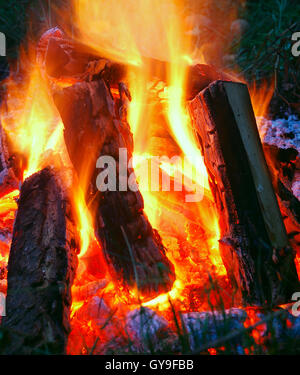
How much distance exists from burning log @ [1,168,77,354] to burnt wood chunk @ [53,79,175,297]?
280 millimetres

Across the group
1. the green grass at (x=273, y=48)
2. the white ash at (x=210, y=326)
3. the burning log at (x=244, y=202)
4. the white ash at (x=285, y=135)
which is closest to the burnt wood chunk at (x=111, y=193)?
the white ash at (x=210, y=326)

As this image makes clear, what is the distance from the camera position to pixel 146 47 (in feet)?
12.0

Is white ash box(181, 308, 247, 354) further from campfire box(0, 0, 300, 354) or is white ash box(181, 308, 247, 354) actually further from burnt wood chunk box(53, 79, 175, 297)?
burnt wood chunk box(53, 79, 175, 297)

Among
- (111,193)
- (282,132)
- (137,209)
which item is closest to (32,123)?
(111,193)

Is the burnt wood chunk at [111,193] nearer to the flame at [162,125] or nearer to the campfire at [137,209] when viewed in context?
the campfire at [137,209]

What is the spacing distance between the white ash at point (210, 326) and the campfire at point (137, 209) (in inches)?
0.5

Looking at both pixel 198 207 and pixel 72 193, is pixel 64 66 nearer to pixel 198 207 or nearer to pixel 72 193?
pixel 72 193

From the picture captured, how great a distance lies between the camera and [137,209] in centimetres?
210

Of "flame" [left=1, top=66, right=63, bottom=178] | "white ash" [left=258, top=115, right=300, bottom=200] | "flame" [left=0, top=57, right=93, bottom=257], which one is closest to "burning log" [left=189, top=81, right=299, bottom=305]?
"white ash" [left=258, top=115, right=300, bottom=200]

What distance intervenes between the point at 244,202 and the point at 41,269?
1465 mm

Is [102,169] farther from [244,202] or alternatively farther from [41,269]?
[244,202]

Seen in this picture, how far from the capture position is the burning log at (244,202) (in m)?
1.84

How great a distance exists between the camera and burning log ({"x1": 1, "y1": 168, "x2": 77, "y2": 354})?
1.57 meters
